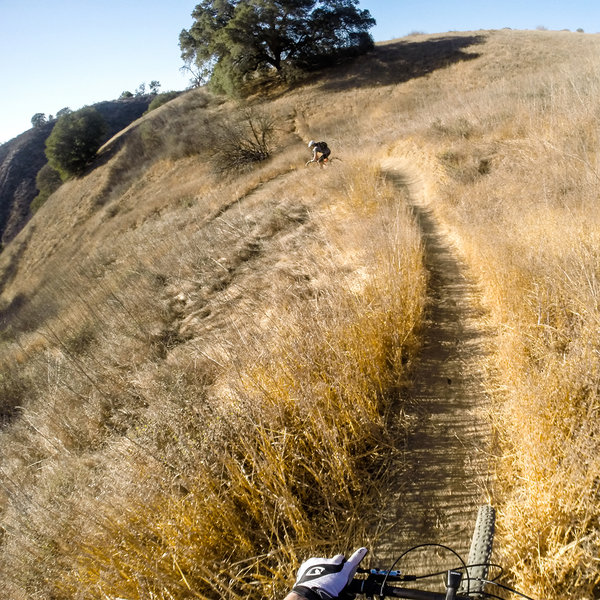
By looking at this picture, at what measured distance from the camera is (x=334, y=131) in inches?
934

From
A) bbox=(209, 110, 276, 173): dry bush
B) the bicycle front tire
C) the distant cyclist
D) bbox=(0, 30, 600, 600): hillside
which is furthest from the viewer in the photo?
bbox=(209, 110, 276, 173): dry bush

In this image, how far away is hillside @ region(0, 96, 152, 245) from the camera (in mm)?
51219

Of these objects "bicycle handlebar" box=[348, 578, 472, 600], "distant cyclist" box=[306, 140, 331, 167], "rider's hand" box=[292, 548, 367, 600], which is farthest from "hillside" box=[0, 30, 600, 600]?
"distant cyclist" box=[306, 140, 331, 167]

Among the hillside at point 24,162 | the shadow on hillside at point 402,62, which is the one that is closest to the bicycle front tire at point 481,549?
the shadow on hillside at point 402,62

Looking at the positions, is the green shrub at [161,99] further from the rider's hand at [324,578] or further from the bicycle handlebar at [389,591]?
the bicycle handlebar at [389,591]

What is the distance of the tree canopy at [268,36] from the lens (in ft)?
107

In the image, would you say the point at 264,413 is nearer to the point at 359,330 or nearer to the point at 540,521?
the point at 359,330

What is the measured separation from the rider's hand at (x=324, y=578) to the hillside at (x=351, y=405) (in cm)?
40

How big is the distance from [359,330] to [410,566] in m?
1.77

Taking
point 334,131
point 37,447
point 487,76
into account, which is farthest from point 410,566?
point 487,76

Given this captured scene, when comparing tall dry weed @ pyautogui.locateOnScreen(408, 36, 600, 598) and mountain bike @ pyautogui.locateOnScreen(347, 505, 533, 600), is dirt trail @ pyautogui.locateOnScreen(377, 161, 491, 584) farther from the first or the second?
mountain bike @ pyautogui.locateOnScreen(347, 505, 533, 600)

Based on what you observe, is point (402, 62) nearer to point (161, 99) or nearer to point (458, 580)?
point (161, 99)

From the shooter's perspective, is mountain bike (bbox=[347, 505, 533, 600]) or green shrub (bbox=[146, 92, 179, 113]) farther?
green shrub (bbox=[146, 92, 179, 113])

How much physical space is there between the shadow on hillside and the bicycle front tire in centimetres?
3388
